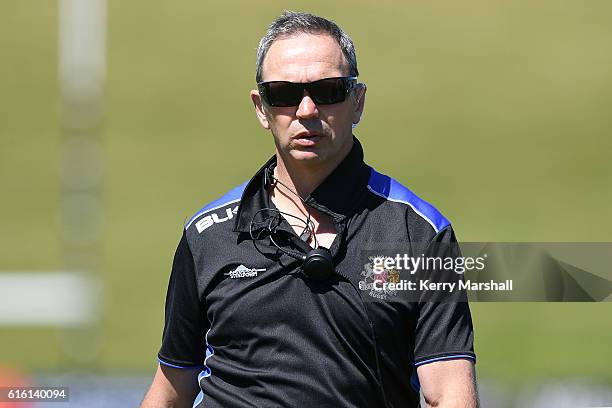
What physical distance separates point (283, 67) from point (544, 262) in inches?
121

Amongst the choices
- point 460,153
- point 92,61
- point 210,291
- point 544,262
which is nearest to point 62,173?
point 92,61

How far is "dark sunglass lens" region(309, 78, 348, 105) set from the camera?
8.38ft

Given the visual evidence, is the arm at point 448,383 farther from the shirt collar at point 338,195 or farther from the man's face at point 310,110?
the man's face at point 310,110

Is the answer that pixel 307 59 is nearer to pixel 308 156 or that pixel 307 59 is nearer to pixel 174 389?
pixel 308 156

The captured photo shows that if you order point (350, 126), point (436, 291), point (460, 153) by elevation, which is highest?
point (460, 153)

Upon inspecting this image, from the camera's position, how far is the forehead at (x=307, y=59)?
8.41 ft

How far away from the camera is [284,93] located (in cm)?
259

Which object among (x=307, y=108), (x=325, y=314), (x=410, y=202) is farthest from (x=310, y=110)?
(x=325, y=314)

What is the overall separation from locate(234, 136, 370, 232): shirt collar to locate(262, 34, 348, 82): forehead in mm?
206

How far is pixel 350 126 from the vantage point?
262 centimetres

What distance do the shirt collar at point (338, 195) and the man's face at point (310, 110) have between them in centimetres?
4

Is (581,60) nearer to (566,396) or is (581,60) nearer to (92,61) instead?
(566,396)

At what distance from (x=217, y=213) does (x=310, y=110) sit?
0.38 meters

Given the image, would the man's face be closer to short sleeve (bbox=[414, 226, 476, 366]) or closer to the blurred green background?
short sleeve (bbox=[414, 226, 476, 366])
